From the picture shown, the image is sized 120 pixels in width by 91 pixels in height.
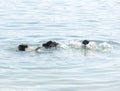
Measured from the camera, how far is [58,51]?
611 inches

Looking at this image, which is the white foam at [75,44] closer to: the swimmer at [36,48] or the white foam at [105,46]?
the swimmer at [36,48]

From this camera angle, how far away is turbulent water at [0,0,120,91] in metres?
11.8

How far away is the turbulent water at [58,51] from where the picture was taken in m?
11.8

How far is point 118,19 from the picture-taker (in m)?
24.3

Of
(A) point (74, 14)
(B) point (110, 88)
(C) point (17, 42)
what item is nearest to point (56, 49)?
(C) point (17, 42)

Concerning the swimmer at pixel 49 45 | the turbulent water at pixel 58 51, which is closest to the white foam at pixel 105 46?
the turbulent water at pixel 58 51

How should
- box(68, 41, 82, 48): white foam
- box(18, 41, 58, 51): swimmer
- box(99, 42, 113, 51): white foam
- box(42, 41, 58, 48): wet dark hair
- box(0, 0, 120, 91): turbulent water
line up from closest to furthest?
box(0, 0, 120, 91): turbulent water < box(18, 41, 58, 51): swimmer < box(42, 41, 58, 48): wet dark hair < box(99, 42, 113, 51): white foam < box(68, 41, 82, 48): white foam

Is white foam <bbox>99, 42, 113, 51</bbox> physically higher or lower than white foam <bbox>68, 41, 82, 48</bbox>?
lower

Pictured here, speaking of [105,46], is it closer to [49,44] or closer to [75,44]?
[75,44]

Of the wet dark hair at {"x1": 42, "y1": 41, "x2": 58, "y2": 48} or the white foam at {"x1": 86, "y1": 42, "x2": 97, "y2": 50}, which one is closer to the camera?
the wet dark hair at {"x1": 42, "y1": 41, "x2": 58, "y2": 48}

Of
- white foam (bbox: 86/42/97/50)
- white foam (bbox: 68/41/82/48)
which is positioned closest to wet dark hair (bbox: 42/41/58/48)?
white foam (bbox: 68/41/82/48)

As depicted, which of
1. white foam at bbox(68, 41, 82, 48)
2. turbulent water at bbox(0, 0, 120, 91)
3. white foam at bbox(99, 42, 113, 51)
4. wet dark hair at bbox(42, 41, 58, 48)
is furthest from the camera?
white foam at bbox(68, 41, 82, 48)

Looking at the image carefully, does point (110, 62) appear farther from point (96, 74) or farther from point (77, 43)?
point (77, 43)

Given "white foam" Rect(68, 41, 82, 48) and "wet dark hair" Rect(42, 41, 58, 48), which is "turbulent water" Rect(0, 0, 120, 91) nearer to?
"wet dark hair" Rect(42, 41, 58, 48)
